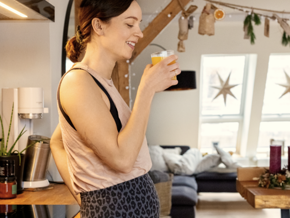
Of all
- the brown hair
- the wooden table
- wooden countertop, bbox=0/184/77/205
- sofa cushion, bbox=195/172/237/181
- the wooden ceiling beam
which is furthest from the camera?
sofa cushion, bbox=195/172/237/181

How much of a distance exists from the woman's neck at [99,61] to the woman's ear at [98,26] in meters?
0.05

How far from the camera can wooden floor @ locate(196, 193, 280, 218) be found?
16.0 ft

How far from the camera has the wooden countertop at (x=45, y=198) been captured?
1725mm

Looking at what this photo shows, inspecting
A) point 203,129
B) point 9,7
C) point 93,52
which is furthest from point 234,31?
point 93,52

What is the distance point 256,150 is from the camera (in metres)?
7.14

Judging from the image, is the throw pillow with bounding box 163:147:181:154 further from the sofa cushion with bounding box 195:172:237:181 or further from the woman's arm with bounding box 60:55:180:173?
the woman's arm with bounding box 60:55:180:173

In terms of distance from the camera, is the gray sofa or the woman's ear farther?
the gray sofa

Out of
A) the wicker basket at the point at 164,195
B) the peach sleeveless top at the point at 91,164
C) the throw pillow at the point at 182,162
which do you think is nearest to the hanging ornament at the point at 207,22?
the wicker basket at the point at 164,195

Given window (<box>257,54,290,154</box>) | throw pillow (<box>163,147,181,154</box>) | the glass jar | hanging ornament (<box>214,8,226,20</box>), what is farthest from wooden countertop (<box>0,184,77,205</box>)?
window (<box>257,54,290,154</box>)

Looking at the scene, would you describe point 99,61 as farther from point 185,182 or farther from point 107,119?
point 185,182

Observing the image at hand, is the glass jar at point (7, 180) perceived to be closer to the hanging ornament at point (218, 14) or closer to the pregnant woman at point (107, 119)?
the pregnant woman at point (107, 119)

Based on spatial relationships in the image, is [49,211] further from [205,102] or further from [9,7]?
[205,102]

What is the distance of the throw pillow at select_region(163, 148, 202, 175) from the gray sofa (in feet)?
0.37

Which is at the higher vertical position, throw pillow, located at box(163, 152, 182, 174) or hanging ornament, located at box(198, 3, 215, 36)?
hanging ornament, located at box(198, 3, 215, 36)
